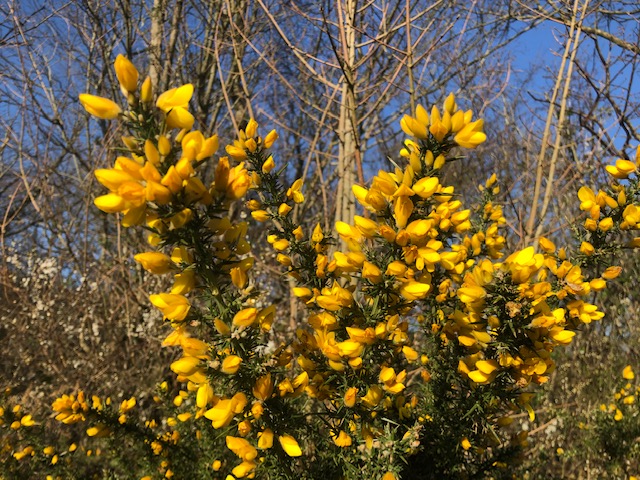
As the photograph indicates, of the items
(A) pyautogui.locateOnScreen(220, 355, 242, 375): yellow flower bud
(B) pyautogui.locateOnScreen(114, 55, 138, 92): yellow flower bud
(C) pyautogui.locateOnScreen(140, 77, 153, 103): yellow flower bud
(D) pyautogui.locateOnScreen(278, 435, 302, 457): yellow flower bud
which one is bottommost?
(D) pyautogui.locateOnScreen(278, 435, 302, 457): yellow flower bud

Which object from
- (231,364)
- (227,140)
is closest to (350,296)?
(231,364)

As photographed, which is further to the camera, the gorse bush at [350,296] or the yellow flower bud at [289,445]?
the yellow flower bud at [289,445]

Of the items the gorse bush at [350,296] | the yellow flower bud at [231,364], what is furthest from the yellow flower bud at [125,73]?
the yellow flower bud at [231,364]

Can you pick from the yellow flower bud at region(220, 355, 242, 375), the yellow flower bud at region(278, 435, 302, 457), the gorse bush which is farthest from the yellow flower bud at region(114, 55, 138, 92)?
the yellow flower bud at region(278, 435, 302, 457)

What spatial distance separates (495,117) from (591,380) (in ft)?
17.5

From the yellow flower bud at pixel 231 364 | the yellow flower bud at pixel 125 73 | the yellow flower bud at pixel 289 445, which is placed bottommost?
the yellow flower bud at pixel 289 445

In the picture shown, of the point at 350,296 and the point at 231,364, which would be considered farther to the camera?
the point at 350,296

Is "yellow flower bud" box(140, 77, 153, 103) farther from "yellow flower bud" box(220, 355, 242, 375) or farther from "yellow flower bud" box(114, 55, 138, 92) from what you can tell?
"yellow flower bud" box(220, 355, 242, 375)

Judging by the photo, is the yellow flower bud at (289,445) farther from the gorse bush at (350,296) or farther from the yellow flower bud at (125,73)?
the yellow flower bud at (125,73)

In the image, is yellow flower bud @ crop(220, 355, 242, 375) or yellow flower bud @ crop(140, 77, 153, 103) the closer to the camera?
yellow flower bud @ crop(140, 77, 153, 103)

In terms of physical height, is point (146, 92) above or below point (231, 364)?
above

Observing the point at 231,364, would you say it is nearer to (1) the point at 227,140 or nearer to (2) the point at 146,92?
(2) the point at 146,92

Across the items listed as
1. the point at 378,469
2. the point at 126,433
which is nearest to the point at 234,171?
the point at 378,469

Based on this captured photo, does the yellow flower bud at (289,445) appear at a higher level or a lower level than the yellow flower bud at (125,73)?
lower
